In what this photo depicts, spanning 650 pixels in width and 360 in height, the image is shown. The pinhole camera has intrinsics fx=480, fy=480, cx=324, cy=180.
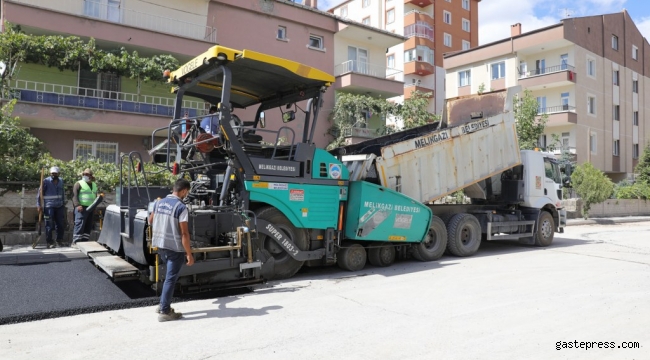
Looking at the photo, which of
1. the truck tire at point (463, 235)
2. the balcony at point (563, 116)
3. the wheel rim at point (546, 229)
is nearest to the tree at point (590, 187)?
the balcony at point (563, 116)

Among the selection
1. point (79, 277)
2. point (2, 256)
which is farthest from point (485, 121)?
point (2, 256)

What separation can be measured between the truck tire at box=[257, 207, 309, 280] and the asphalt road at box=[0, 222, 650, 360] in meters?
0.24

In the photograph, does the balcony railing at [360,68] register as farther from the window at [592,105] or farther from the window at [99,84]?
the window at [592,105]

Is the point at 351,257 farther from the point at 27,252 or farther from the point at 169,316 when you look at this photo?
the point at 27,252

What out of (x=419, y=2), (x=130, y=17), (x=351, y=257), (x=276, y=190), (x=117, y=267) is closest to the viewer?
(x=117, y=267)

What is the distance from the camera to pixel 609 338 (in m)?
4.66

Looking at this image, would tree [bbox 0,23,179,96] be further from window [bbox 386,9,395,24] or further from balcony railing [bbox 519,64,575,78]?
window [bbox 386,9,395,24]

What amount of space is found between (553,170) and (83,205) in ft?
36.8

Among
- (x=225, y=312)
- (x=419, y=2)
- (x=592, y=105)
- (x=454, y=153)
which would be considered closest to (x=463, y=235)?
(x=454, y=153)

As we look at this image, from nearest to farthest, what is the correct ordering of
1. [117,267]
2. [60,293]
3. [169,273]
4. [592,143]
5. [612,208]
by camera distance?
[169,273], [60,293], [117,267], [612,208], [592,143]

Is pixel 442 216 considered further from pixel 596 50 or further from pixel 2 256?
pixel 596 50

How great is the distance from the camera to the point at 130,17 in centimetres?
1836

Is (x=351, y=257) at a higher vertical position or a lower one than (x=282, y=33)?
lower

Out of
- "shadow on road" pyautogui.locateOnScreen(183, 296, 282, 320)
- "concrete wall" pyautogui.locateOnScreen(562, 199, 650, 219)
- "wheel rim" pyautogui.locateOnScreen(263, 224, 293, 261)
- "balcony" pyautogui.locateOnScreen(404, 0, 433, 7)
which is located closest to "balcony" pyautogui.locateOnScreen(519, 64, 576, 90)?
"concrete wall" pyautogui.locateOnScreen(562, 199, 650, 219)
